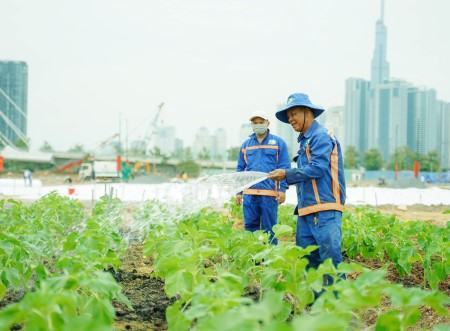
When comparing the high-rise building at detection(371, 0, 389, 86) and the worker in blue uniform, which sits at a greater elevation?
the high-rise building at detection(371, 0, 389, 86)

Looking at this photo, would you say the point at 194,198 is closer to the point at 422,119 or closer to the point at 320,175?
the point at 320,175

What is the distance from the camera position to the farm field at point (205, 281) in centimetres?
179

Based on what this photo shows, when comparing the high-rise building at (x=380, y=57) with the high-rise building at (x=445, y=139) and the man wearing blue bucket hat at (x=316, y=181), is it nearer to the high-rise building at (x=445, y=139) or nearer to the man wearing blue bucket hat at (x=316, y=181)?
the high-rise building at (x=445, y=139)

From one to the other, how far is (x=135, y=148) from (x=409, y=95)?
131ft

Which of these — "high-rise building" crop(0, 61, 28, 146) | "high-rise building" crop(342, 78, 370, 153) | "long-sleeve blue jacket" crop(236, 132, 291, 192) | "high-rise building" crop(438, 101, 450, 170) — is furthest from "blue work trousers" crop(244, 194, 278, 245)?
"high-rise building" crop(342, 78, 370, 153)

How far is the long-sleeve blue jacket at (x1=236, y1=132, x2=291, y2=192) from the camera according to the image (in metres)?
5.45

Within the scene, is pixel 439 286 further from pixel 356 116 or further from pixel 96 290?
pixel 356 116

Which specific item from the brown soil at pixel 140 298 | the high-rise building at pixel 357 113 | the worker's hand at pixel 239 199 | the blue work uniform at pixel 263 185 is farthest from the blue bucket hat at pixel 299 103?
the high-rise building at pixel 357 113

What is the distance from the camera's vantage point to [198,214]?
6574 mm

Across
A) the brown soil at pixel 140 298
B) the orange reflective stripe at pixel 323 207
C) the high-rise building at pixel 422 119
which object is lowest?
the brown soil at pixel 140 298

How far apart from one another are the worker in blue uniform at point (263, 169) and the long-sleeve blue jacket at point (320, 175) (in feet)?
4.57

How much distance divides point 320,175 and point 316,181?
2.9 inches

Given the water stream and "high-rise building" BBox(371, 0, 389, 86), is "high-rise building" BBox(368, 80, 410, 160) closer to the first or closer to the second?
"high-rise building" BBox(371, 0, 389, 86)

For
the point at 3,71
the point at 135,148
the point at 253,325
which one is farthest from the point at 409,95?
the point at 253,325
